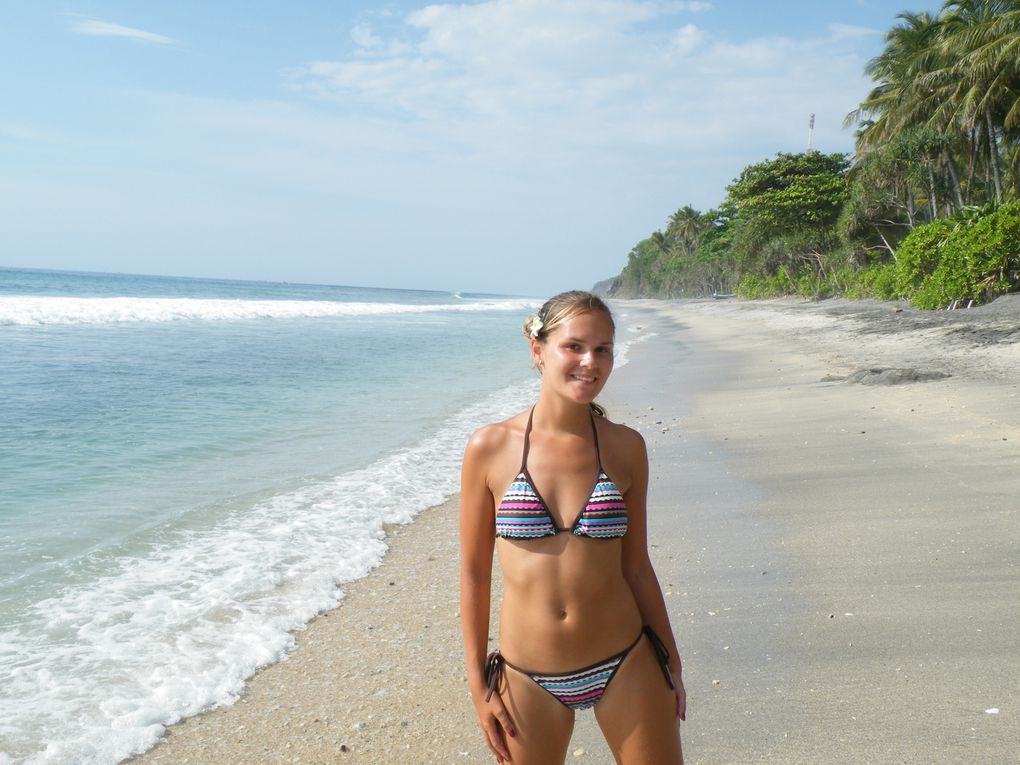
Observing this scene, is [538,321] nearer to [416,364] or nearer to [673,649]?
[673,649]

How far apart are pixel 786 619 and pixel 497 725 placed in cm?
257

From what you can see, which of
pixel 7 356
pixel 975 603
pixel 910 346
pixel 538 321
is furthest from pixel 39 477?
pixel 910 346

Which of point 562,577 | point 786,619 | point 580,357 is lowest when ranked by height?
point 786,619

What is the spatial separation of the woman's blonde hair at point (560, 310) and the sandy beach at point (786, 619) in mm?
1757

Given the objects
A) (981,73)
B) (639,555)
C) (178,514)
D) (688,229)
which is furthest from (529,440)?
(688,229)

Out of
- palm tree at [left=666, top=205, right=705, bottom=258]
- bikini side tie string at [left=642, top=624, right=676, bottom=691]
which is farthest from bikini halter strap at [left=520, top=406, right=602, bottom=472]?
palm tree at [left=666, top=205, right=705, bottom=258]

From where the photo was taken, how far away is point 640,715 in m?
2.00

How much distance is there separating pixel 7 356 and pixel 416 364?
352 inches

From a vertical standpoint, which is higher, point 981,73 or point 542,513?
point 981,73

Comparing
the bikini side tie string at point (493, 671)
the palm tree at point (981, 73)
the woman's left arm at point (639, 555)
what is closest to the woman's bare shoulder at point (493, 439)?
the woman's left arm at point (639, 555)

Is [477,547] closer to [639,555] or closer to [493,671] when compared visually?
[493,671]

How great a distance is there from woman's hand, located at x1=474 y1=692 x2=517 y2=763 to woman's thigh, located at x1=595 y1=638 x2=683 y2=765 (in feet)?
0.76

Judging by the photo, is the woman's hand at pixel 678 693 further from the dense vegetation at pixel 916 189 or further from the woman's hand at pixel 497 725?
the dense vegetation at pixel 916 189

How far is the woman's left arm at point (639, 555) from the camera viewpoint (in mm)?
2184
